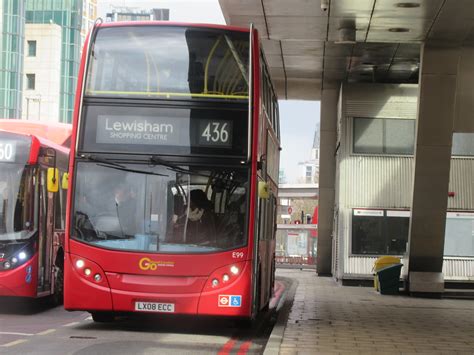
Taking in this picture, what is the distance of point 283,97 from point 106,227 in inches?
1036

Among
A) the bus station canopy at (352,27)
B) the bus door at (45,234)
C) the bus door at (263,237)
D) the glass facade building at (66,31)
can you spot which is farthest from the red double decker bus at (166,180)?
the glass facade building at (66,31)

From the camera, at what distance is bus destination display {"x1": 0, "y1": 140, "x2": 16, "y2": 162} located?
14680 mm

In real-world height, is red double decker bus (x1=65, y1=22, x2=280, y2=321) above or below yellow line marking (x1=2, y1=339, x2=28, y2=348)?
above

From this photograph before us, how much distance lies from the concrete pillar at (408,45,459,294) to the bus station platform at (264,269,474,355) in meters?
1.12

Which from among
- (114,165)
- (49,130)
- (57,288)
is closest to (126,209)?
(114,165)

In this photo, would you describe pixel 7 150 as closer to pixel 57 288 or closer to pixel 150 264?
pixel 57 288

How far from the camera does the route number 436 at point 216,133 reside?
11992mm

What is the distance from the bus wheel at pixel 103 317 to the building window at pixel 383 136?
19.5 metres

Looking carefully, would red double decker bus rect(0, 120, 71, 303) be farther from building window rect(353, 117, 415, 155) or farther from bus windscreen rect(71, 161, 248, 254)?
building window rect(353, 117, 415, 155)

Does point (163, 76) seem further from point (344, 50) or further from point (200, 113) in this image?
point (344, 50)

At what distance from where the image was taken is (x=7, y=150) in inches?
579

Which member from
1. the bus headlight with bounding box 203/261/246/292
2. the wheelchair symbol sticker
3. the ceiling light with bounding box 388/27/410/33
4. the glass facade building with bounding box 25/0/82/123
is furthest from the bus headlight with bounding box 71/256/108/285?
the glass facade building with bounding box 25/0/82/123

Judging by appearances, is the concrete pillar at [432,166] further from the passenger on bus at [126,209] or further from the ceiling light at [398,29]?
the passenger on bus at [126,209]

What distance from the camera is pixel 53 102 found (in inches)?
3127
